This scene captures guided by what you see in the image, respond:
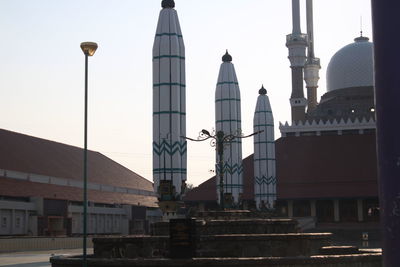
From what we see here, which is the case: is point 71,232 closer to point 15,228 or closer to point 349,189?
point 15,228

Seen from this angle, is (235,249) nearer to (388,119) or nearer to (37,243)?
(388,119)

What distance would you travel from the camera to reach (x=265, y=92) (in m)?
66.6

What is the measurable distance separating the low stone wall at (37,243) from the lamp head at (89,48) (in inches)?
1224

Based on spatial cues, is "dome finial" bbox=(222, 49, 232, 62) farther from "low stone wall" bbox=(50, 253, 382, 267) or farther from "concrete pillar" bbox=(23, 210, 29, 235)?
"low stone wall" bbox=(50, 253, 382, 267)

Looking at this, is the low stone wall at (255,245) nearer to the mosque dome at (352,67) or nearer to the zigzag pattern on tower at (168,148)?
the zigzag pattern on tower at (168,148)

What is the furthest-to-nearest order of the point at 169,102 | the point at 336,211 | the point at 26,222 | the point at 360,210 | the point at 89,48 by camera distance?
the point at 336,211
the point at 360,210
the point at 26,222
the point at 169,102
the point at 89,48

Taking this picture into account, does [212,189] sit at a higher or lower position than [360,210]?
higher

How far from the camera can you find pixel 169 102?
42.8 meters

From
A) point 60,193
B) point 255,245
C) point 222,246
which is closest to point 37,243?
point 60,193

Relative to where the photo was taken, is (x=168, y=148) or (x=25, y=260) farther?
(x=168, y=148)

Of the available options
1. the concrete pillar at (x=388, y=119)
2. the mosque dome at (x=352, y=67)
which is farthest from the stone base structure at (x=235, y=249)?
the mosque dome at (x=352, y=67)

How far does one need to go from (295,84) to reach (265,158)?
26834 millimetres

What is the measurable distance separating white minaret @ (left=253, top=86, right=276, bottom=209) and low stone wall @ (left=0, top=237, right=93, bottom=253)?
63.1 feet

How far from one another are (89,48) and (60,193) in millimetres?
45553
